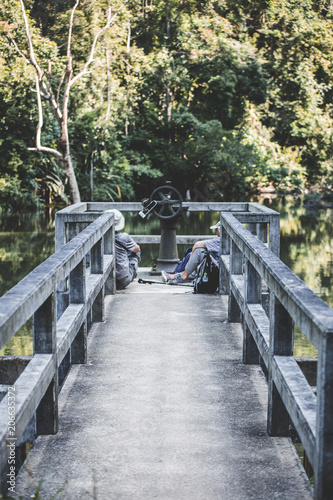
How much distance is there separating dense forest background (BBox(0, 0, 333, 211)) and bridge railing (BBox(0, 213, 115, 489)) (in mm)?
24308

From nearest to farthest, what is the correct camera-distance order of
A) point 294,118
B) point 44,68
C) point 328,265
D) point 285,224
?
point 328,265, point 285,224, point 44,68, point 294,118

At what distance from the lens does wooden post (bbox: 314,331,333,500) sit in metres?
2.27

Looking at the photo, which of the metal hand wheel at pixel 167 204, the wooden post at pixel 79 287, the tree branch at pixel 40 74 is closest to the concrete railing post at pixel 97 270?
the wooden post at pixel 79 287

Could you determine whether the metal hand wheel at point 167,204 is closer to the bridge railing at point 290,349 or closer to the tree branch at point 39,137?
the bridge railing at point 290,349

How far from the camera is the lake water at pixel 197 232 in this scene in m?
16.8

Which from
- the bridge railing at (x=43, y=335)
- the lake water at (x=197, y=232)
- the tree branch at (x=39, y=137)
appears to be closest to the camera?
the bridge railing at (x=43, y=335)

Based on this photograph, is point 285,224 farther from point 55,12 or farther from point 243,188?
point 55,12

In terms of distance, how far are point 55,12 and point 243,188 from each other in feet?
41.2

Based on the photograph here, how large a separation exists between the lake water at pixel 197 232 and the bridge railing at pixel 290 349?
644cm

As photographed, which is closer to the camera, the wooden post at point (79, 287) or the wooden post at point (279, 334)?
the wooden post at point (279, 334)

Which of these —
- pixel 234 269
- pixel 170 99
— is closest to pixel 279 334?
pixel 234 269

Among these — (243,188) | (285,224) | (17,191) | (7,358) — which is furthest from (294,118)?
(7,358)

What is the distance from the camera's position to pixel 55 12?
35.0 m

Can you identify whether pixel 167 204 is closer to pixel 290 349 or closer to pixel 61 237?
pixel 61 237
